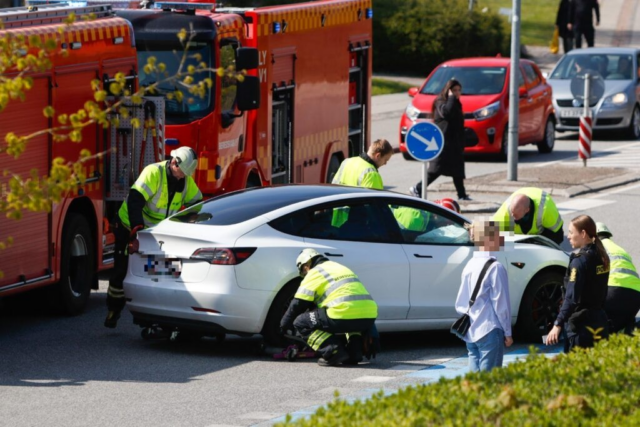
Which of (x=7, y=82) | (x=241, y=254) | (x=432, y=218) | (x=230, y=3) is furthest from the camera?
(x=230, y=3)

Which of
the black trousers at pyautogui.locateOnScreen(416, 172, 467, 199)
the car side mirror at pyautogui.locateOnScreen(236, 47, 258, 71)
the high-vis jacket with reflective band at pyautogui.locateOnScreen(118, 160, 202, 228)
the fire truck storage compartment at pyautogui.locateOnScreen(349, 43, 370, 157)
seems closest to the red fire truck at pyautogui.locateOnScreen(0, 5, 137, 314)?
the high-vis jacket with reflective band at pyautogui.locateOnScreen(118, 160, 202, 228)

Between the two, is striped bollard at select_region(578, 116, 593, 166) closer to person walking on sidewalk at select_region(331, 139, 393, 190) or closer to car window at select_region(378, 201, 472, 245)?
person walking on sidewalk at select_region(331, 139, 393, 190)

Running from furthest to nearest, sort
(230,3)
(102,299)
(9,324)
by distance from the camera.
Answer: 1. (230,3)
2. (102,299)
3. (9,324)

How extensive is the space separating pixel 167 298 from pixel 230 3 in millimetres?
30377

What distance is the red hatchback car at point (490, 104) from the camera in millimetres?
25000

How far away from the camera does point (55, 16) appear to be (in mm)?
12641

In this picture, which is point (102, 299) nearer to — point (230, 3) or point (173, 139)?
point (173, 139)

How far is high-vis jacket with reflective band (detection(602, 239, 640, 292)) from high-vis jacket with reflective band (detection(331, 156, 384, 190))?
9.25ft

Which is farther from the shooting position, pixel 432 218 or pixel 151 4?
pixel 151 4

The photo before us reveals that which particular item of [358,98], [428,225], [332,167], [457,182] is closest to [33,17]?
[428,225]

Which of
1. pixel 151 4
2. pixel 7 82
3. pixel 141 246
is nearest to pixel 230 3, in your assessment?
pixel 151 4

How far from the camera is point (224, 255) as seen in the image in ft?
35.1

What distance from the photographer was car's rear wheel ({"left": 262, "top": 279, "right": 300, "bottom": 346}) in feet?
35.6

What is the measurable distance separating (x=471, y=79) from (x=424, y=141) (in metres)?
9.70
